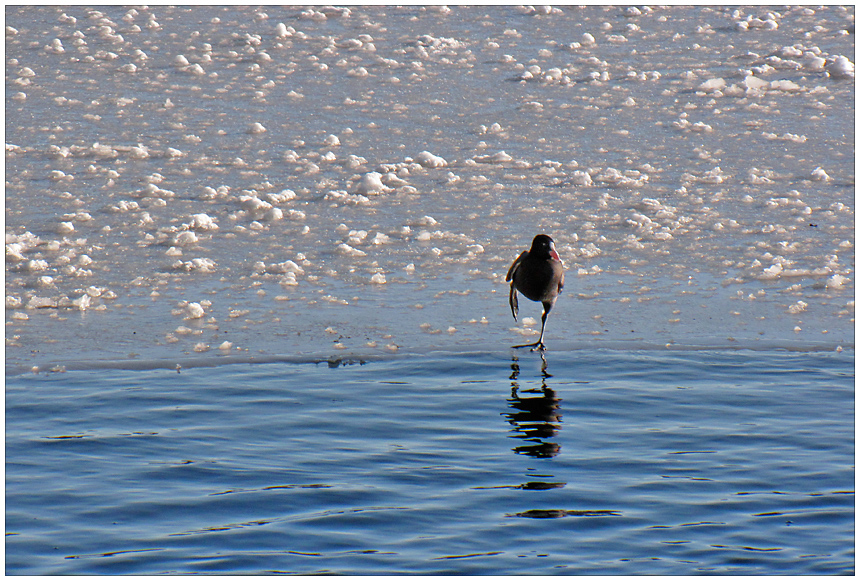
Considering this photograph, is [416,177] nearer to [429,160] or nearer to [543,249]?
[429,160]

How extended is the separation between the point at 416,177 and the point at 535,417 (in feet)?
16.2

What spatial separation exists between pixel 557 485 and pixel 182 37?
11.9 m

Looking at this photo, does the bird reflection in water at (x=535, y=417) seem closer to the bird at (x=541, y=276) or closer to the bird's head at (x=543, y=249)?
the bird at (x=541, y=276)

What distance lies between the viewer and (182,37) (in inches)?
599

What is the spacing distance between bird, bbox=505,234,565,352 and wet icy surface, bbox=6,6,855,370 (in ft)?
0.75

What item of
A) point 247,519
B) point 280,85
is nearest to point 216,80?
point 280,85

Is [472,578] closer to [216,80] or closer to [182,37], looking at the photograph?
A: [216,80]

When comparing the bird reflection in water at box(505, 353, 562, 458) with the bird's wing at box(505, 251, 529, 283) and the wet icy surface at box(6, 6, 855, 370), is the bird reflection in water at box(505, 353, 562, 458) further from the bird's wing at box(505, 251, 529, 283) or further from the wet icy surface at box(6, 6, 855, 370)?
the bird's wing at box(505, 251, 529, 283)

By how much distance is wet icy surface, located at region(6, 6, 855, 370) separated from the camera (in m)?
7.43

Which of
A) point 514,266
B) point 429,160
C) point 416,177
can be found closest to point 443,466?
point 514,266

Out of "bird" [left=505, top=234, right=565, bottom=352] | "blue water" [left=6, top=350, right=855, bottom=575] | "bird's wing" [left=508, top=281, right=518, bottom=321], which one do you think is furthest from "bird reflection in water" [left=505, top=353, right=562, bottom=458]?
"bird's wing" [left=508, top=281, right=518, bottom=321]

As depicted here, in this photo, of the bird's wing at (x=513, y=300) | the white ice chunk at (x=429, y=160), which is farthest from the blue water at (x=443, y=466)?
the white ice chunk at (x=429, y=160)

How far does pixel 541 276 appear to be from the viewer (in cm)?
720

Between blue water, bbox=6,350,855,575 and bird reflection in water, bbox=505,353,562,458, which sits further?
bird reflection in water, bbox=505,353,562,458
